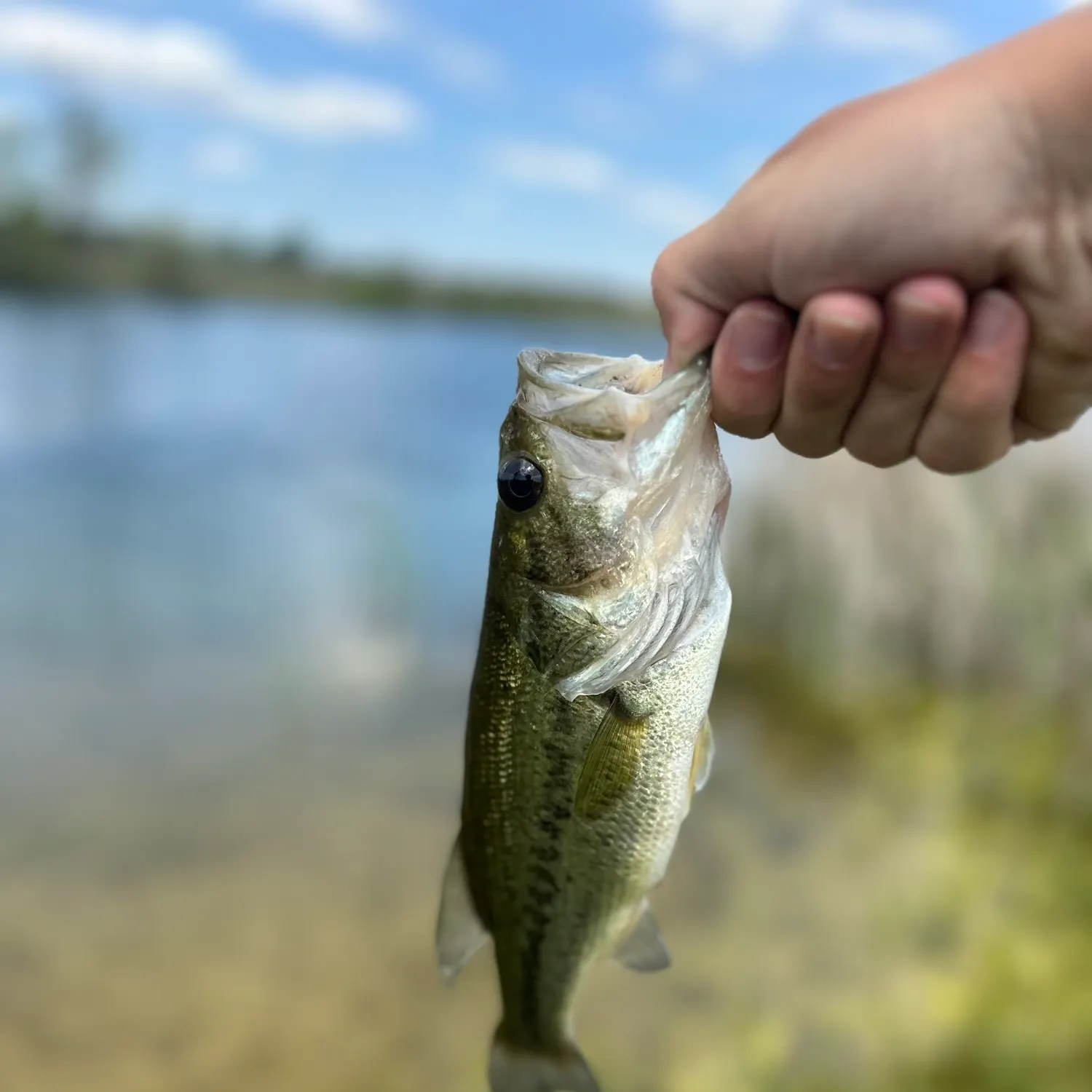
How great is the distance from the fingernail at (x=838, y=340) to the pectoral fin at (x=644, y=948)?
993 millimetres

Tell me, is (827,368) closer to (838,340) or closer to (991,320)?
(838,340)

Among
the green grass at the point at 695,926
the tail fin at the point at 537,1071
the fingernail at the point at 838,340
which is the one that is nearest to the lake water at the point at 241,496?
the green grass at the point at 695,926

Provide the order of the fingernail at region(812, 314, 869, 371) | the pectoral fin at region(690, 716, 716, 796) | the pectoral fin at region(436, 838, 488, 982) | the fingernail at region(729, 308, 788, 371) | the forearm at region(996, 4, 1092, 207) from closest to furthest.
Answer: the forearm at region(996, 4, 1092, 207) < the fingernail at region(812, 314, 869, 371) < the fingernail at region(729, 308, 788, 371) < the pectoral fin at region(690, 716, 716, 796) < the pectoral fin at region(436, 838, 488, 982)

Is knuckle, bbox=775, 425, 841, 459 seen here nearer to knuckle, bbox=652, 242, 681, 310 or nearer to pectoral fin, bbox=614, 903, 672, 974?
knuckle, bbox=652, 242, 681, 310

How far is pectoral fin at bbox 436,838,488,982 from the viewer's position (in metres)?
1.54

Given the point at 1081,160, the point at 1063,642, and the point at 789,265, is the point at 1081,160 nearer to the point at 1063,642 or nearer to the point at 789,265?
the point at 789,265

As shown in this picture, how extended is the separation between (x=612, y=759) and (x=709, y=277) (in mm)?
728

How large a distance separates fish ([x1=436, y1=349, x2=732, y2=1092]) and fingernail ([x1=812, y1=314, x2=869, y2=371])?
192mm

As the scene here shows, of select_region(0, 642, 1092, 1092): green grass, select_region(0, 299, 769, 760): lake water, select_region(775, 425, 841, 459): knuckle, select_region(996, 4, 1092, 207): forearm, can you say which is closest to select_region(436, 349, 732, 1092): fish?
select_region(775, 425, 841, 459): knuckle

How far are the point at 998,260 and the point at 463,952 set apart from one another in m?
1.37

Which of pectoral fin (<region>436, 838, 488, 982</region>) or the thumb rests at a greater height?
the thumb

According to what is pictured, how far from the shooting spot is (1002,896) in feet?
13.9

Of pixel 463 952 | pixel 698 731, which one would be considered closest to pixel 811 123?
pixel 698 731

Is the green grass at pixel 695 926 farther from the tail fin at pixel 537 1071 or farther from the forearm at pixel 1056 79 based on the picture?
the forearm at pixel 1056 79
